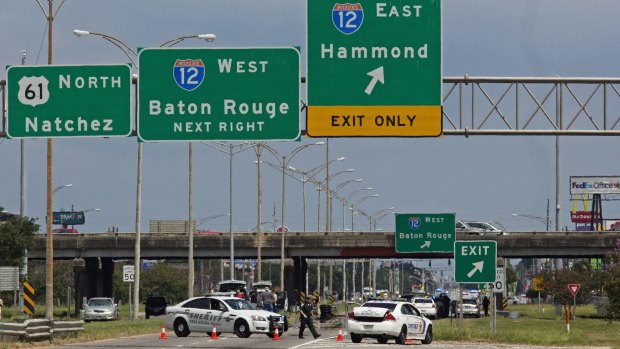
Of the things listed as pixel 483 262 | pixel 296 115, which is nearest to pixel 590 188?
pixel 483 262

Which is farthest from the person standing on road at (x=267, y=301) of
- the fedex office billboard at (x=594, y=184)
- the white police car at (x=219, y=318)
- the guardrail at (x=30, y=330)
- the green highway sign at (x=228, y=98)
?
the fedex office billboard at (x=594, y=184)

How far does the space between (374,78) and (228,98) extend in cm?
417

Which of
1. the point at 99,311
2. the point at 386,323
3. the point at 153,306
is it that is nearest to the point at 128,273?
the point at 99,311

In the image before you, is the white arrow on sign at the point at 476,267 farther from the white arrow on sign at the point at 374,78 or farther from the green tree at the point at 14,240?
the green tree at the point at 14,240

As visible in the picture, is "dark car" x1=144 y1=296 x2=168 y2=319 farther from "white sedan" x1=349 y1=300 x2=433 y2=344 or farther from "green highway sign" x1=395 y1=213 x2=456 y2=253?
"white sedan" x1=349 y1=300 x2=433 y2=344

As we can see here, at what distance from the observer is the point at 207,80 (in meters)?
35.6

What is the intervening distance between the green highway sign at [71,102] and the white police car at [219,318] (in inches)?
437

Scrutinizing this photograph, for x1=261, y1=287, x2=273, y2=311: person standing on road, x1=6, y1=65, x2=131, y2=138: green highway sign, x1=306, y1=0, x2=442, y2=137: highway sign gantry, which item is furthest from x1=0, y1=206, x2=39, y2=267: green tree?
x1=306, y1=0, x2=442, y2=137: highway sign gantry

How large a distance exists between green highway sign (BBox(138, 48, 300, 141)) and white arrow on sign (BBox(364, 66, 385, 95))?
2.35 m

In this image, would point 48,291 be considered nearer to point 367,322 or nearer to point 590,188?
point 367,322

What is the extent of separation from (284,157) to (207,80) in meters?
55.6

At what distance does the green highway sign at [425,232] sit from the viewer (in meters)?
65.3

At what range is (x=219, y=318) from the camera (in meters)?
46.0

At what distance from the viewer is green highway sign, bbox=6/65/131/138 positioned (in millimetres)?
36469
